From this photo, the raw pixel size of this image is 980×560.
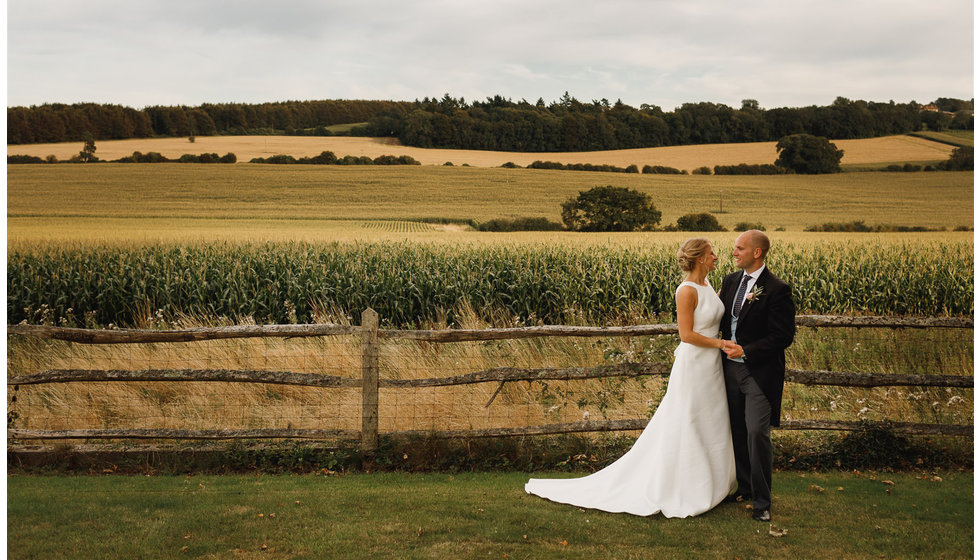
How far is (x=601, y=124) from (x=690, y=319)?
88.2ft

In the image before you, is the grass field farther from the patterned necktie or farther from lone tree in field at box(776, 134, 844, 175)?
the patterned necktie

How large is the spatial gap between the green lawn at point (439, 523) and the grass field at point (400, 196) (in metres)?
19.7

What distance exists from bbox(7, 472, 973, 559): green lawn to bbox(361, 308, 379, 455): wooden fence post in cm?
52

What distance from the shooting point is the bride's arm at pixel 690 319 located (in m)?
4.14

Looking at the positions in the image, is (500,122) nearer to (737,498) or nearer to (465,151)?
(465,151)

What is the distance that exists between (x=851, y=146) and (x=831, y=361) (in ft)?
76.8

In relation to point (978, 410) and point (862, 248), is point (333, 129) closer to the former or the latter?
point (862, 248)

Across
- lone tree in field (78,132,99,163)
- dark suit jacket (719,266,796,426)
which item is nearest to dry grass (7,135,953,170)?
lone tree in field (78,132,99,163)

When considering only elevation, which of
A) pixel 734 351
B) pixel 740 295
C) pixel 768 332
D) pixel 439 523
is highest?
pixel 740 295

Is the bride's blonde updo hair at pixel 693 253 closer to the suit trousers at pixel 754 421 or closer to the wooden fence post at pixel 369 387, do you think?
the suit trousers at pixel 754 421

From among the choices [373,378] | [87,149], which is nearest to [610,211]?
[87,149]

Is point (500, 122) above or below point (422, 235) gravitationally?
above

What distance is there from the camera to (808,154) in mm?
31953

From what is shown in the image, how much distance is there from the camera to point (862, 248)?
45.4ft
